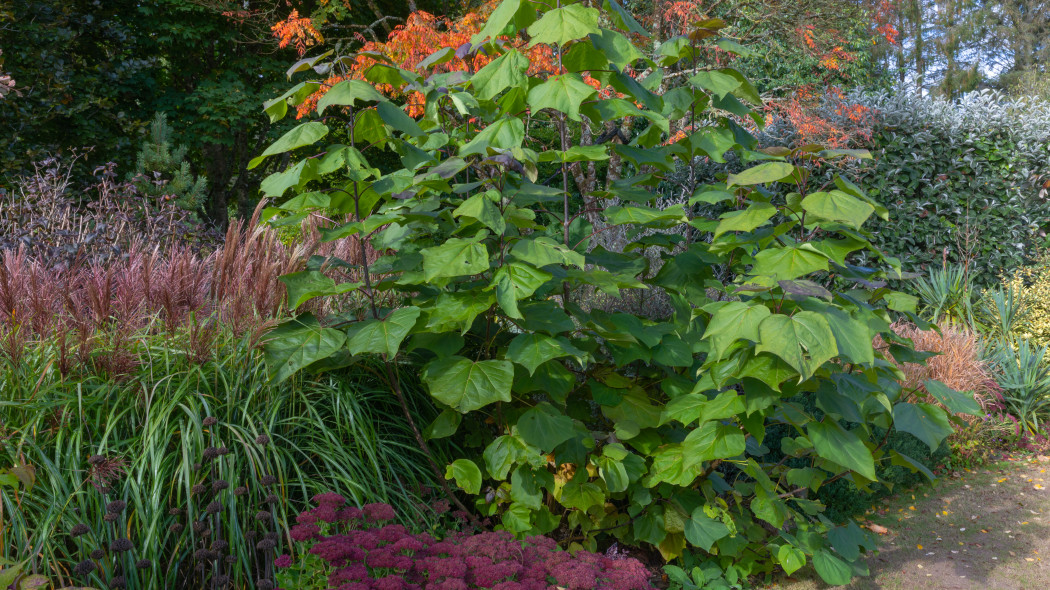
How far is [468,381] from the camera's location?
2.42 m

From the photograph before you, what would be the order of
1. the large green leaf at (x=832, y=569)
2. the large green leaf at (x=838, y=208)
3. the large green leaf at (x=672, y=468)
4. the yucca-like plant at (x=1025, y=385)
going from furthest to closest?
the yucca-like plant at (x=1025, y=385), the large green leaf at (x=832, y=569), the large green leaf at (x=672, y=468), the large green leaf at (x=838, y=208)

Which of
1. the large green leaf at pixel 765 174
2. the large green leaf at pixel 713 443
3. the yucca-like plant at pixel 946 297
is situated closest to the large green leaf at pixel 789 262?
the large green leaf at pixel 765 174

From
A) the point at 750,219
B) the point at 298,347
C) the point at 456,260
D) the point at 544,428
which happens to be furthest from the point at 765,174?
the point at 298,347

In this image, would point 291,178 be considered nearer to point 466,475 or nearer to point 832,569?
point 466,475

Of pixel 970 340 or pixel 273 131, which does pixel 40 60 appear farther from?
pixel 970 340

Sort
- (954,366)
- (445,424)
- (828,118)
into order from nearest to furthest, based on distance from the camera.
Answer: (445,424), (954,366), (828,118)

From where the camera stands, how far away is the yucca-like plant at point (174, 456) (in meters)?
2.24

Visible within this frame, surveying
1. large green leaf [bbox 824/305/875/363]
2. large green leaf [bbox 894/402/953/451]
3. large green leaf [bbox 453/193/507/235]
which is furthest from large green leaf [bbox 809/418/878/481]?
large green leaf [bbox 453/193/507/235]

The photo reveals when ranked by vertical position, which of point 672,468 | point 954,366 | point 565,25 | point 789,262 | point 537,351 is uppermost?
point 565,25

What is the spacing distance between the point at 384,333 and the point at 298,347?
340 millimetres

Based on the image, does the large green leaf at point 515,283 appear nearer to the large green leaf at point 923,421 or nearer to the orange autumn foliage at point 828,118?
the large green leaf at point 923,421

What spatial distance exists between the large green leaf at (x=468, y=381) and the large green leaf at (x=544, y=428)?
0.18 m

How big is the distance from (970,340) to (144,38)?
547 inches

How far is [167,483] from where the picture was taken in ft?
8.15
